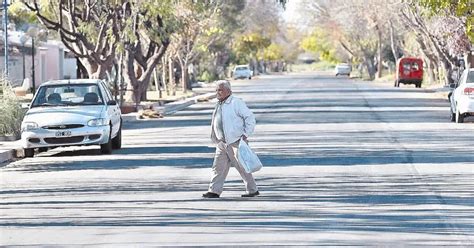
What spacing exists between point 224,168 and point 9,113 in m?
14.4

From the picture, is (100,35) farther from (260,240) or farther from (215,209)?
(260,240)

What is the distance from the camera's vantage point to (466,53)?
53.7m

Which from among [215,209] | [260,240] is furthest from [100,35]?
[260,240]

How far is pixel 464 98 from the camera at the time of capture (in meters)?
32.3

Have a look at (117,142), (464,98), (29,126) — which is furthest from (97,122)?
(464,98)

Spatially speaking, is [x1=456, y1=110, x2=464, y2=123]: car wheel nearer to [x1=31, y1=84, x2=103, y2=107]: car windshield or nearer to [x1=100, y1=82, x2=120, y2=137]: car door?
[x1=100, y1=82, x2=120, y2=137]: car door

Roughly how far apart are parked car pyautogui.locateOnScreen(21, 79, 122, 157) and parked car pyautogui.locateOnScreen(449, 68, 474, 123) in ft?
38.1

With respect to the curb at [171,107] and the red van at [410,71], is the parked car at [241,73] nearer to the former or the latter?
the red van at [410,71]

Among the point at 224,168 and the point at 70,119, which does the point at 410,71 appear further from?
the point at 224,168

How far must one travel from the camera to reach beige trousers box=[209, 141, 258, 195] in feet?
50.6

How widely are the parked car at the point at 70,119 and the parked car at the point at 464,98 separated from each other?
38.1ft

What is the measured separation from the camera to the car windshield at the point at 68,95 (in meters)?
24.2

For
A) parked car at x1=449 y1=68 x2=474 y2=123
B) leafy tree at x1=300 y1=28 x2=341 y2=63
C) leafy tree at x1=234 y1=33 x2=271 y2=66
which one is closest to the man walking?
parked car at x1=449 y1=68 x2=474 y2=123

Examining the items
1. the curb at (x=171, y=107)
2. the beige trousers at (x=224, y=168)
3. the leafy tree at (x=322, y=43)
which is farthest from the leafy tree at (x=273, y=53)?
the beige trousers at (x=224, y=168)
